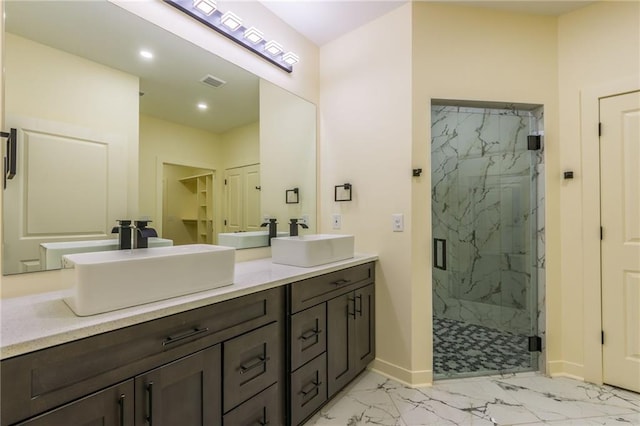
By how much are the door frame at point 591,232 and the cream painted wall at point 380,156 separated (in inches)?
46.1

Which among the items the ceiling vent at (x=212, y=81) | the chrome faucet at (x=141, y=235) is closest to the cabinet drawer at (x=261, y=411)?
the chrome faucet at (x=141, y=235)

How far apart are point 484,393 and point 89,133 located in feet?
8.64

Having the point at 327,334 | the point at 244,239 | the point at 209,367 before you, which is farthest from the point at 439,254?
the point at 209,367

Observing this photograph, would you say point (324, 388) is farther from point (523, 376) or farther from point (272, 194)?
point (523, 376)

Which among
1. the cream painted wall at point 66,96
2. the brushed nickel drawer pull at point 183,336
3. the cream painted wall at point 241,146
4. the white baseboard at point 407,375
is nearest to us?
the brushed nickel drawer pull at point 183,336

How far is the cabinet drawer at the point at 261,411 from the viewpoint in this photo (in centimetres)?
118

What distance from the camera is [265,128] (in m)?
2.07

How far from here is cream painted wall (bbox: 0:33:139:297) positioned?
42.7 inches

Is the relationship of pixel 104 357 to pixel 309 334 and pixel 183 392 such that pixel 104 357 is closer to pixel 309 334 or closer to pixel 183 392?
pixel 183 392

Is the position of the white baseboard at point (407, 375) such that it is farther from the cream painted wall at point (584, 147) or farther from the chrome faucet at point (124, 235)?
the chrome faucet at point (124, 235)

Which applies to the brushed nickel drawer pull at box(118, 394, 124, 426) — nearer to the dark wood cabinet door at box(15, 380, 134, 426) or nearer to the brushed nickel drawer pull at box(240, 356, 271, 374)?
the dark wood cabinet door at box(15, 380, 134, 426)

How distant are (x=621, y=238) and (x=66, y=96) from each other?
125 inches

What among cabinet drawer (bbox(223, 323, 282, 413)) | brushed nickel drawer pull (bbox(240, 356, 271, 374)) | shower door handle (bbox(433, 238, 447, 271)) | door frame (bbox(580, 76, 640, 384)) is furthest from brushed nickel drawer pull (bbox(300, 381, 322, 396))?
door frame (bbox(580, 76, 640, 384))

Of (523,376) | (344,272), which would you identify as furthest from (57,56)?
(523,376)
